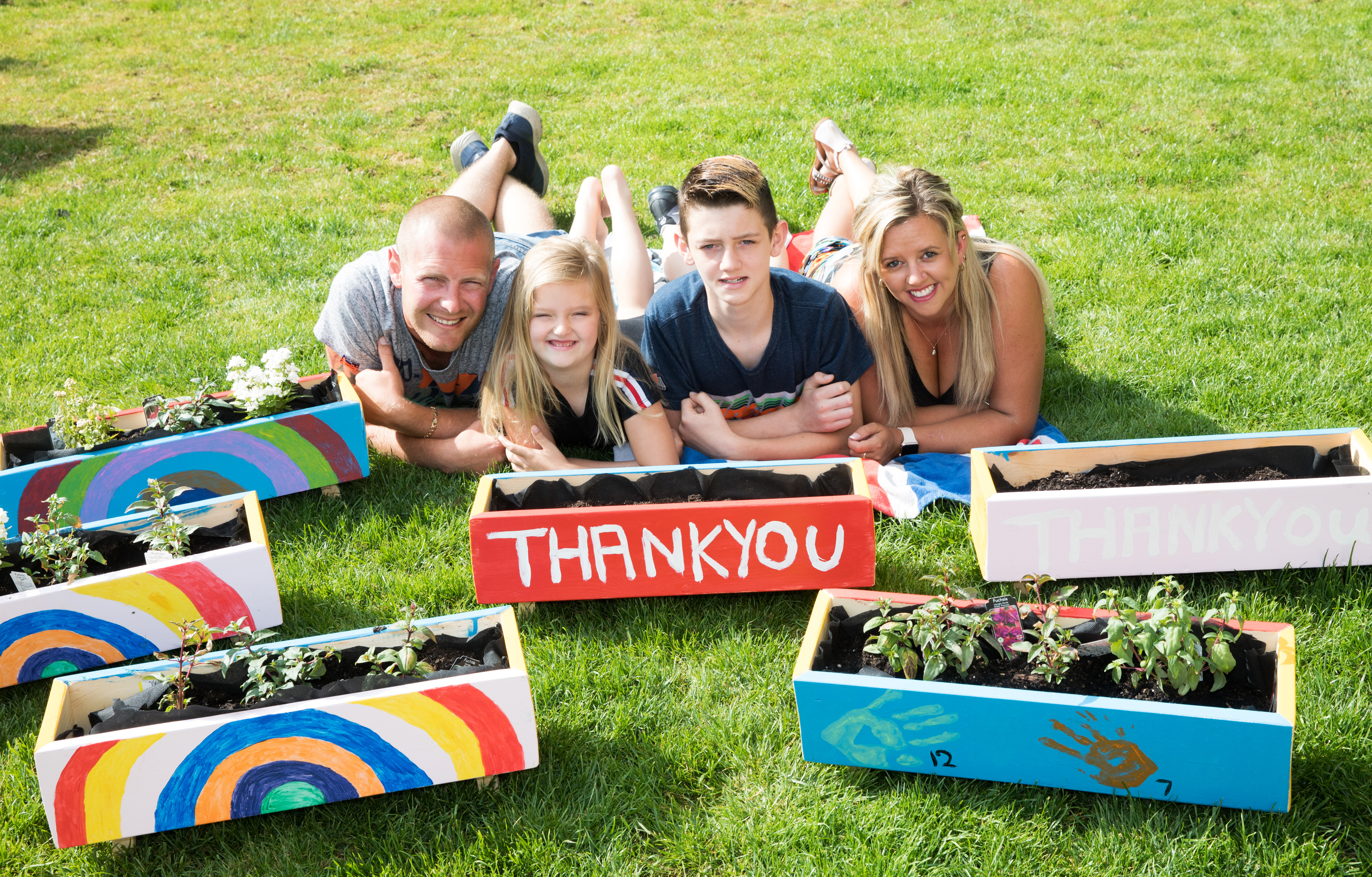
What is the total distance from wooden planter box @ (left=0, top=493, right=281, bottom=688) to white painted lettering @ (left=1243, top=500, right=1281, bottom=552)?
3040 mm

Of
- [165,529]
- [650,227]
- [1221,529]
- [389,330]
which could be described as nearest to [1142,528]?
[1221,529]

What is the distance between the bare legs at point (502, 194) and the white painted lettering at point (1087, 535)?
3.33m

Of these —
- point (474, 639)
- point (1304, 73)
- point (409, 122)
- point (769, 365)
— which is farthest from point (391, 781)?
Answer: point (1304, 73)

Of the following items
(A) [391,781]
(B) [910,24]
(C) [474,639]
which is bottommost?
(A) [391,781]

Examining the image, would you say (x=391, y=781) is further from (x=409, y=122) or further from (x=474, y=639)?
(x=409, y=122)

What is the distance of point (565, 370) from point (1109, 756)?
7.89 feet

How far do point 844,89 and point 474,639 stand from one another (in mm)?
6885

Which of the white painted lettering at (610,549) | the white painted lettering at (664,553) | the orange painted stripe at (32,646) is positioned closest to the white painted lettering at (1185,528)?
the white painted lettering at (664,553)

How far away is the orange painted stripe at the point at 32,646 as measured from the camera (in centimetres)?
302

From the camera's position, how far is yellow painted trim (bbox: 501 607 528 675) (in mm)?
2584

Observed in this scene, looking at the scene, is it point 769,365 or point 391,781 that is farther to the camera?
point 769,365

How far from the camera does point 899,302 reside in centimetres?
400

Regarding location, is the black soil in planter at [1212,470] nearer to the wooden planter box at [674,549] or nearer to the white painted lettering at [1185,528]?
the white painted lettering at [1185,528]

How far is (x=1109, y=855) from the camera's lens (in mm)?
2375
